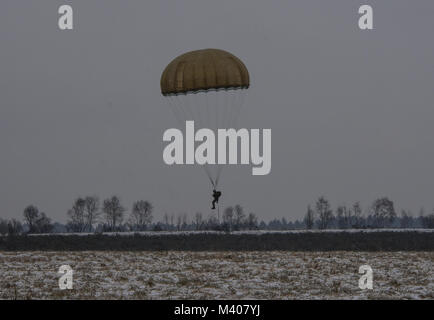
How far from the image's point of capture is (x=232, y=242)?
45.7m

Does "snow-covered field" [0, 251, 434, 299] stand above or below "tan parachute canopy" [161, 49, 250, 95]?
below

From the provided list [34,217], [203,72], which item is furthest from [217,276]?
[34,217]

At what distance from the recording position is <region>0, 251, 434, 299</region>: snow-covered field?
20766 mm

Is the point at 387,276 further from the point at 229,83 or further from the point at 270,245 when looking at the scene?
Answer: the point at 270,245

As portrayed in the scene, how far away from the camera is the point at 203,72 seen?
2912 centimetres

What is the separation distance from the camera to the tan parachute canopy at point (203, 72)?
29.2 m

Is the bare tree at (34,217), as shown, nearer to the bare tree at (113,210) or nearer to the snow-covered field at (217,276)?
the bare tree at (113,210)

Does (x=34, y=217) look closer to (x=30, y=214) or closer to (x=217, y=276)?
(x=30, y=214)

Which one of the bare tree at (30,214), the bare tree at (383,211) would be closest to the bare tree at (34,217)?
the bare tree at (30,214)

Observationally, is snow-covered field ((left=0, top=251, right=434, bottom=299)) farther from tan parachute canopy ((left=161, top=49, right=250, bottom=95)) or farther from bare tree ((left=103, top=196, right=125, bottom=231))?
bare tree ((left=103, top=196, right=125, bottom=231))

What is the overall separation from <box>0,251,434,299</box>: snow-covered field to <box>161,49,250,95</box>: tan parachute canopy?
8693mm

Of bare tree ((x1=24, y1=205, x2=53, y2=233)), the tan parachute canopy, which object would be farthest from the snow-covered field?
bare tree ((x1=24, y1=205, x2=53, y2=233))

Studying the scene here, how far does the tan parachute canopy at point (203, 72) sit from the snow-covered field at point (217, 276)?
8.69 meters
